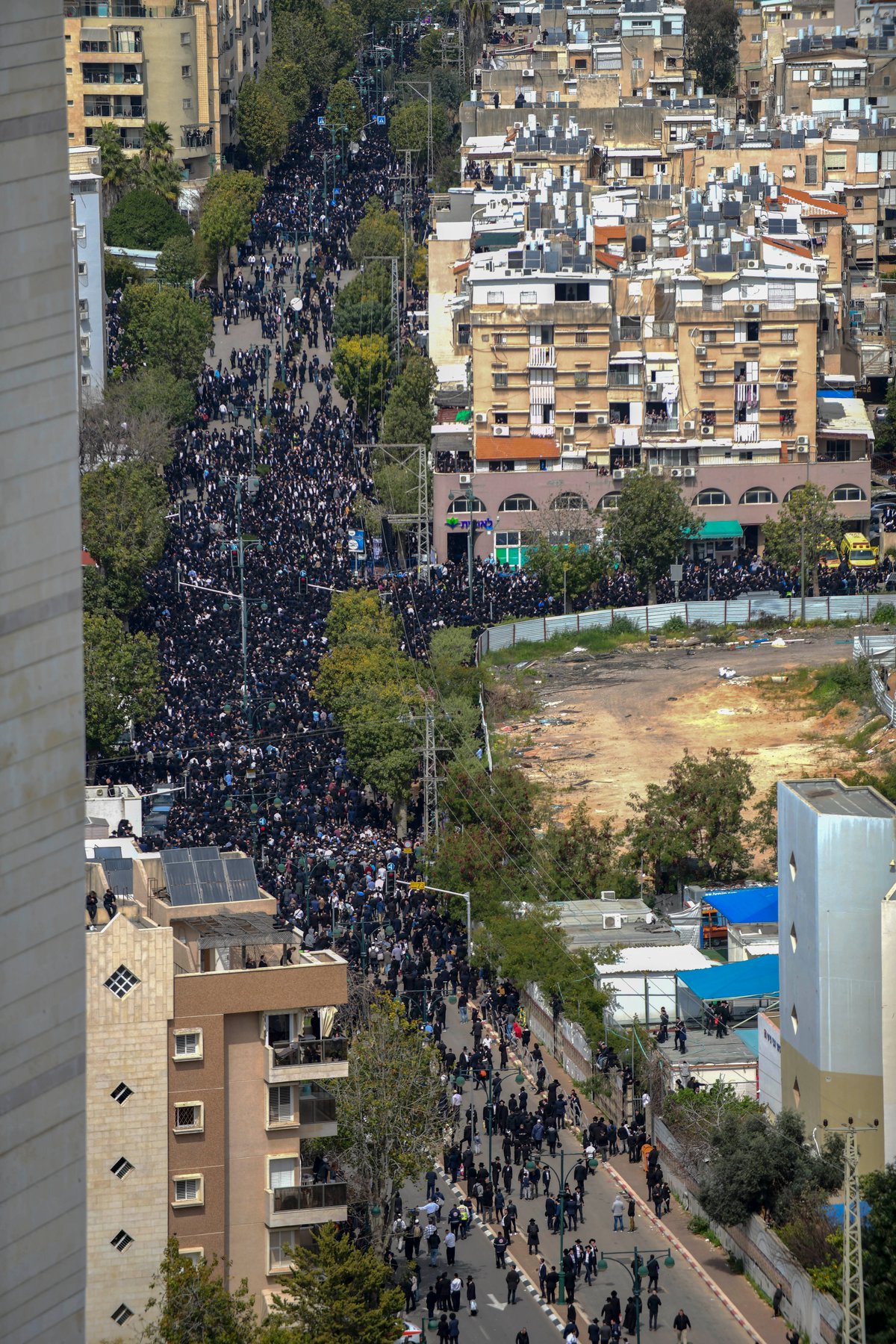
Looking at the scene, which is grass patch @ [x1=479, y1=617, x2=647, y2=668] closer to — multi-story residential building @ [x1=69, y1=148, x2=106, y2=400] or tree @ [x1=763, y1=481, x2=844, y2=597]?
tree @ [x1=763, y1=481, x2=844, y2=597]

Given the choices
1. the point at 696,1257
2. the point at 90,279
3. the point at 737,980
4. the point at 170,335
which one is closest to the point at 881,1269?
the point at 696,1257

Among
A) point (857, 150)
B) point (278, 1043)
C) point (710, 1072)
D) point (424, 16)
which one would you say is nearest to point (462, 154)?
point (857, 150)

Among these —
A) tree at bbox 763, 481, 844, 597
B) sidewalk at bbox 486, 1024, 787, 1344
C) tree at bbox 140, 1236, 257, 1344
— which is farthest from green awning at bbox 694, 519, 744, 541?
tree at bbox 140, 1236, 257, 1344

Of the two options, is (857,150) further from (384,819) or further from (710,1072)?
(710,1072)

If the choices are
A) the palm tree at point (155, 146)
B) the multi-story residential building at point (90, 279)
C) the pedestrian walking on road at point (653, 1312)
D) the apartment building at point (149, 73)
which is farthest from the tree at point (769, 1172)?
the apartment building at point (149, 73)

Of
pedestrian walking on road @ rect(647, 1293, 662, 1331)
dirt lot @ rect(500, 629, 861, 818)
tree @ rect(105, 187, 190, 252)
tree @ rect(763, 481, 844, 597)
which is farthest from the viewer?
tree @ rect(105, 187, 190, 252)

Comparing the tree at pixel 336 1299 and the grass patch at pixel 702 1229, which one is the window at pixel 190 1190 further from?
the grass patch at pixel 702 1229

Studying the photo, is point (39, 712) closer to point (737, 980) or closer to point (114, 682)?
point (737, 980)

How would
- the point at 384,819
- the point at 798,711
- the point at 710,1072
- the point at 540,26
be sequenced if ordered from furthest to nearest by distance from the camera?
the point at 540,26
the point at 798,711
the point at 384,819
the point at 710,1072
